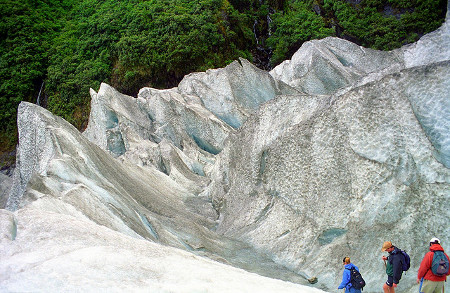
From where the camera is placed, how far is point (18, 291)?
368 cm

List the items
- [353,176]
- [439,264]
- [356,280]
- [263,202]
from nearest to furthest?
[439,264]
[356,280]
[353,176]
[263,202]

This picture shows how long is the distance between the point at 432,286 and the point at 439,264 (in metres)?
0.34

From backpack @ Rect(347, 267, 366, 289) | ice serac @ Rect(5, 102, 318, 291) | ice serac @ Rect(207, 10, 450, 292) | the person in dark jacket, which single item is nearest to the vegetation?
ice serac @ Rect(5, 102, 318, 291)

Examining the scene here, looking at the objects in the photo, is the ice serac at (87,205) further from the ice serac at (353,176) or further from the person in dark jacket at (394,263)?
the person in dark jacket at (394,263)

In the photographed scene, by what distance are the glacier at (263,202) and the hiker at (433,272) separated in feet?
2.66

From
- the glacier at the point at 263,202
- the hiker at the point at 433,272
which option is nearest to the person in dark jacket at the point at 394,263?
the hiker at the point at 433,272

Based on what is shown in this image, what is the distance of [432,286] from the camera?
18.1 feet

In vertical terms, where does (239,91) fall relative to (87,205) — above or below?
above

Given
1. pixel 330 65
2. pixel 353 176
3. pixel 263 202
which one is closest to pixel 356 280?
pixel 353 176

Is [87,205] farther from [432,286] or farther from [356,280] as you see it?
[432,286]

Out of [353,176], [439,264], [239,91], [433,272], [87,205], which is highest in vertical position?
[239,91]

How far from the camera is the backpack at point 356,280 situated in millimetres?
5656

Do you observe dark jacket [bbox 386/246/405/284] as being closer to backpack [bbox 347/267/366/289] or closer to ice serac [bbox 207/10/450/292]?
backpack [bbox 347/267/366/289]

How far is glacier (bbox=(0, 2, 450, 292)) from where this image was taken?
14.6ft
